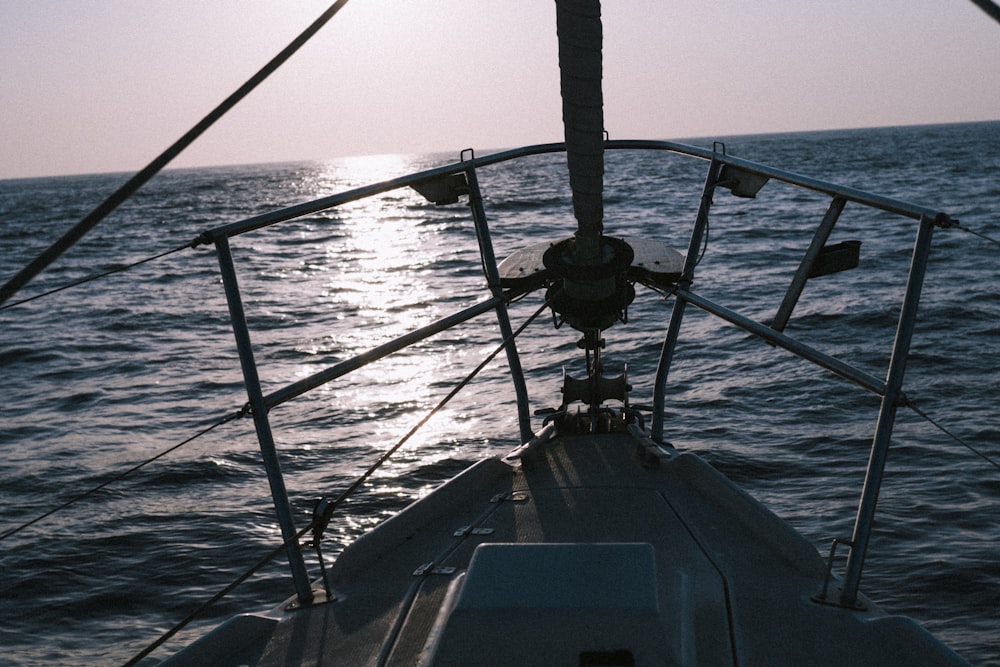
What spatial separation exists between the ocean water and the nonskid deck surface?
9.42ft

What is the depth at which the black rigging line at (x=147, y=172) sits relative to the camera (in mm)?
1902

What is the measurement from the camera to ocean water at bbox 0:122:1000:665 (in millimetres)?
6492

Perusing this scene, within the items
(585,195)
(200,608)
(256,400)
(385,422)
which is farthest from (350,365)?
(385,422)

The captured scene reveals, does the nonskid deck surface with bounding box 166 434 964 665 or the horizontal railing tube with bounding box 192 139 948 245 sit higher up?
the horizontal railing tube with bounding box 192 139 948 245

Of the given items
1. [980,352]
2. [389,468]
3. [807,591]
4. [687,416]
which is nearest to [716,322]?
[980,352]

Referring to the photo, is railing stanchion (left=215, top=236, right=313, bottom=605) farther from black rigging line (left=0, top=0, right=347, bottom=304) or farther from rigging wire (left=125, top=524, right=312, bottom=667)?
black rigging line (left=0, top=0, right=347, bottom=304)

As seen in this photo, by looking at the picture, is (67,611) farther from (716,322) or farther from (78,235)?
(716,322)

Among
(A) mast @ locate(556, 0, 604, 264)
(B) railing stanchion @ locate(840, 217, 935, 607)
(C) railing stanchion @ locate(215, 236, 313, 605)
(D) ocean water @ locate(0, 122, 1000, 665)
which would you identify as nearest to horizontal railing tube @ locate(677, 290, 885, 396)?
(B) railing stanchion @ locate(840, 217, 935, 607)

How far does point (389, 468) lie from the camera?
8859 mm

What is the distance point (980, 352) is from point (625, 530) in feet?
33.6

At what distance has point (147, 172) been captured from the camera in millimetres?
2119

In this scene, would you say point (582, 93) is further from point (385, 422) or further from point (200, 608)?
point (385, 422)

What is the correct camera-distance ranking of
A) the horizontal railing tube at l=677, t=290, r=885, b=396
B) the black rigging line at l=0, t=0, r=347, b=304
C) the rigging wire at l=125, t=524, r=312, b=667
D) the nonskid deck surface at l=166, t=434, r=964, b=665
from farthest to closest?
the horizontal railing tube at l=677, t=290, r=885, b=396, the rigging wire at l=125, t=524, r=312, b=667, the nonskid deck surface at l=166, t=434, r=964, b=665, the black rigging line at l=0, t=0, r=347, b=304

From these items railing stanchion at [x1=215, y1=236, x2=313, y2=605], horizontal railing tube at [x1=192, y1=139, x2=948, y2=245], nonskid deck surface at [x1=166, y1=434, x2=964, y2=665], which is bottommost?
nonskid deck surface at [x1=166, y1=434, x2=964, y2=665]
